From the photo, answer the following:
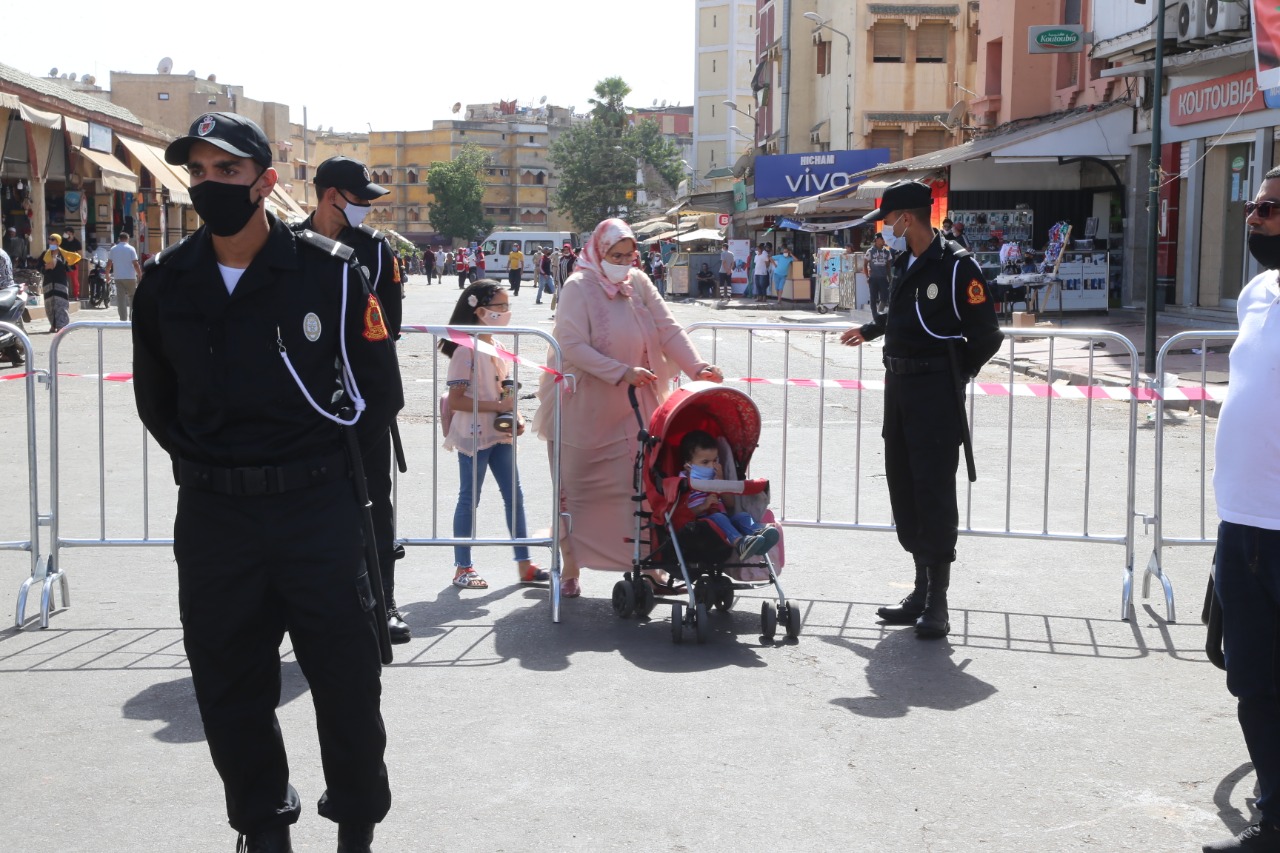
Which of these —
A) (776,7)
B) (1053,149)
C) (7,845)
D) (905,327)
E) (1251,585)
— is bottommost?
(7,845)

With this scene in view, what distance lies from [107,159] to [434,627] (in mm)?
30516

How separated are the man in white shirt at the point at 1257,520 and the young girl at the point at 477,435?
155 inches

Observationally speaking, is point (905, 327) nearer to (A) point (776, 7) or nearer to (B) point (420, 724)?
(B) point (420, 724)

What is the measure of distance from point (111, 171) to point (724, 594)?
30.2 meters

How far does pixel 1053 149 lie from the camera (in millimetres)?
27109

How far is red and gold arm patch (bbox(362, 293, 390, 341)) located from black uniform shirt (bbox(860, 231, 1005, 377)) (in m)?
3.25

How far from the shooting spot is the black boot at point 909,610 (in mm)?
6516

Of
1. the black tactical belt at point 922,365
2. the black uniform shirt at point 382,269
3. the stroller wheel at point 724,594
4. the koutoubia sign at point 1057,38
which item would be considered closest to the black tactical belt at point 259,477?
the black uniform shirt at point 382,269

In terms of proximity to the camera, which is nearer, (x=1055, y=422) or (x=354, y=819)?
(x=354, y=819)

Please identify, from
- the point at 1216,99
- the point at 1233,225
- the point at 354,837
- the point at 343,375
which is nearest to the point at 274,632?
the point at 354,837

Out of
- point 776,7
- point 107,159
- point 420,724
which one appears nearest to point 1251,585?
point 420,724

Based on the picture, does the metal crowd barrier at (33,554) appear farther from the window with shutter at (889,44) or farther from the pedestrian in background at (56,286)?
the window with shutter at (889,44)

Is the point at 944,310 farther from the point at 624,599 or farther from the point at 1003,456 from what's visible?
the point at 1003,456

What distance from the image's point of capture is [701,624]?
6.03m
